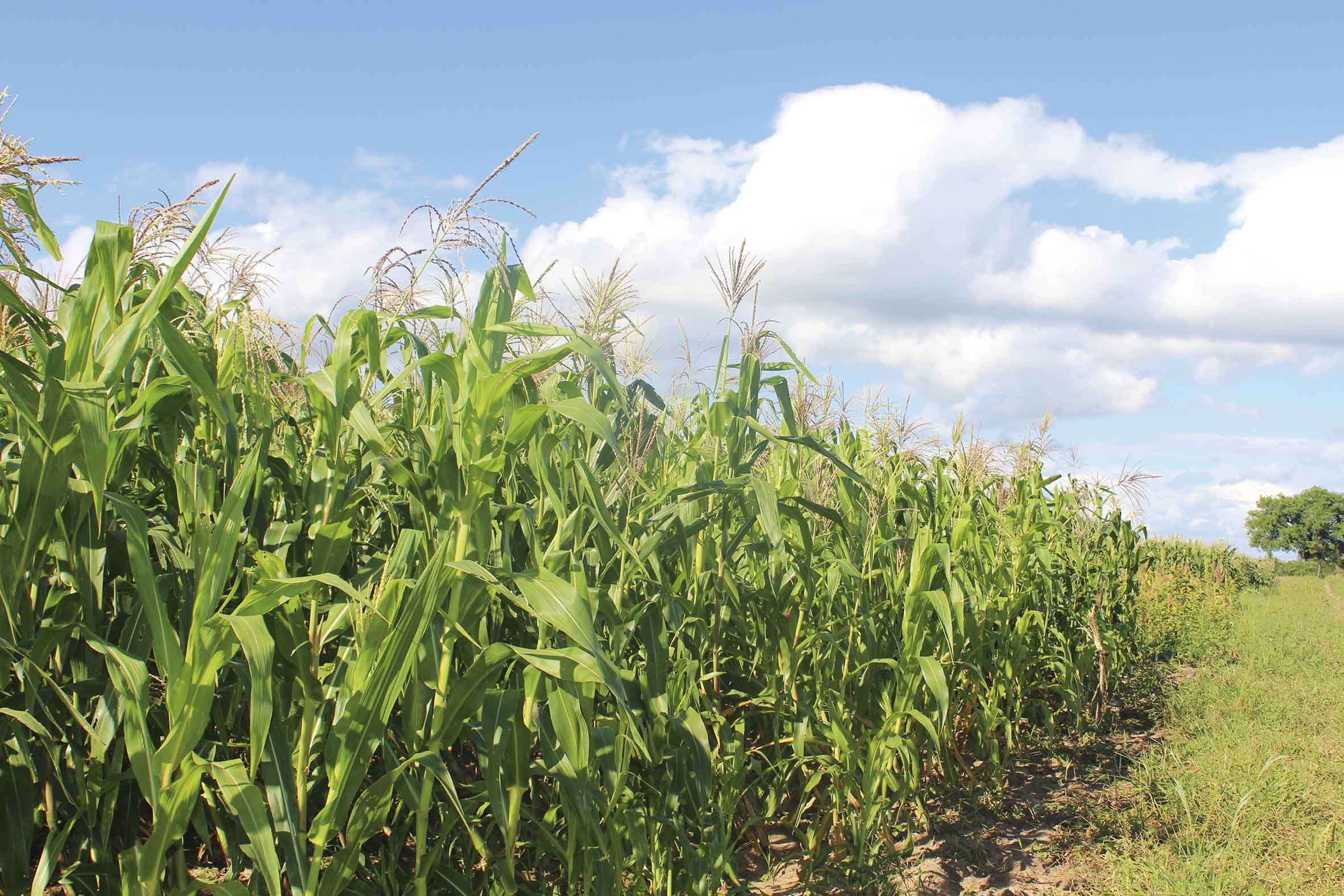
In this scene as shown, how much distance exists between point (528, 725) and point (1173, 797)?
3314 mm

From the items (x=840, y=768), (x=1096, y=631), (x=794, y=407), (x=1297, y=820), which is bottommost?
(x=1297, y=820)

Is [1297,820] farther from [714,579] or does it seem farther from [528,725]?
[528,725]

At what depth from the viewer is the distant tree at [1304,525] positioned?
42156 mm

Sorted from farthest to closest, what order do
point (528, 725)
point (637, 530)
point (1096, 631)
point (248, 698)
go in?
point (1096, 631) < point (637, 530) < point (248, 698) < point (528, 725)

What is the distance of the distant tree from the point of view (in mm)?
42156

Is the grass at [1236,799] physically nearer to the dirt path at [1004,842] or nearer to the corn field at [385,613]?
the dirt path at [1004,842]

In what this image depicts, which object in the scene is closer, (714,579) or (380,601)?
(380,601)

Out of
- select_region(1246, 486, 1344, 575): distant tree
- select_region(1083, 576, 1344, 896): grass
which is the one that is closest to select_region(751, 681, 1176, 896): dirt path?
select_region(1083, 576, 1344, 896): grass

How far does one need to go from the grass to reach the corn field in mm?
1132

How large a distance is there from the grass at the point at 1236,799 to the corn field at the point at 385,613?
3.71 feet

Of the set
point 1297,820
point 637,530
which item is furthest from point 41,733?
point 1297,820

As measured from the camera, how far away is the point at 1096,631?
437 centimetres

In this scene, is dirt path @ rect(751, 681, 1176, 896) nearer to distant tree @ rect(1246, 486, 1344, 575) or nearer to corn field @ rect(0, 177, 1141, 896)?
corn field @ rect(0, 177, 1141, 896)

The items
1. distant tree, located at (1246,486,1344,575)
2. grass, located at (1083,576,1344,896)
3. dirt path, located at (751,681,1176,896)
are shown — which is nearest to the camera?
dirt path, located at (751,681,1176,896)
